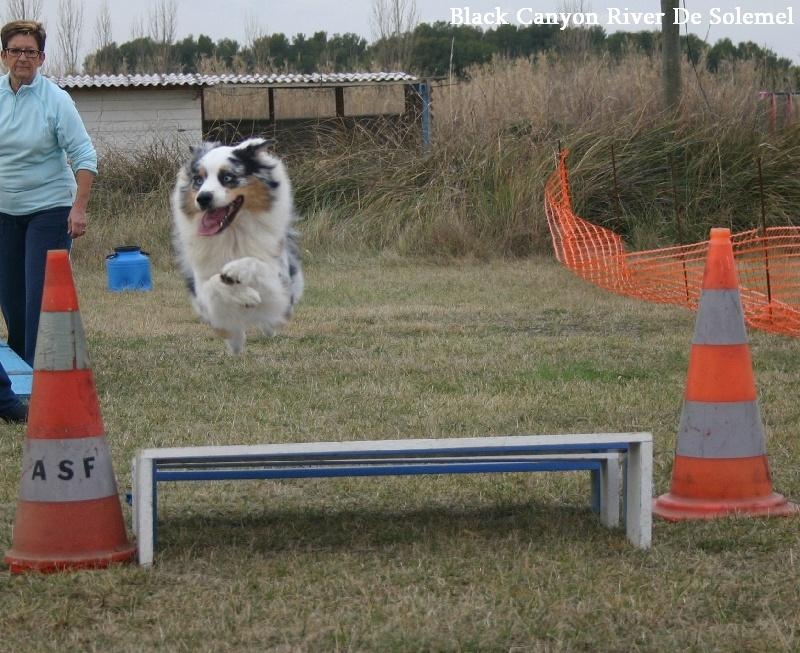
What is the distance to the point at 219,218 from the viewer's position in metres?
3.41

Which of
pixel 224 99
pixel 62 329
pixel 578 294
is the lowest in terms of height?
pixel 578 294

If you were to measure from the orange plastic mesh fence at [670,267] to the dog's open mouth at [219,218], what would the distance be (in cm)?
638

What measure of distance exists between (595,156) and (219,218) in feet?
42.6

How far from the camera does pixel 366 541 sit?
171 inches

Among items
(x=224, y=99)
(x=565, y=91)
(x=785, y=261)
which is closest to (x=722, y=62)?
(x=565, y=91)

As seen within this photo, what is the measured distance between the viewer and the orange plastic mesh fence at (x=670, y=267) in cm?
964

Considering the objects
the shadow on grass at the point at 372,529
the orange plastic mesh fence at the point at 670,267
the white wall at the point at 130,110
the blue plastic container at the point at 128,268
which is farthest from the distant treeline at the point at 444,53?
the shadow on grass at the point at 372,529

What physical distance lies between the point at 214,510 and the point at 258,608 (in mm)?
1235

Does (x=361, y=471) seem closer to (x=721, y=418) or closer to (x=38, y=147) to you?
(x=721, y=418)

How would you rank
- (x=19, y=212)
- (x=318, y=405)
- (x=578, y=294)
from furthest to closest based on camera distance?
(x=578, y=294) → (x=318, y=405) → (x=19, y=212)

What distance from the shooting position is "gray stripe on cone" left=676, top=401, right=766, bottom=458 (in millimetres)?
4551

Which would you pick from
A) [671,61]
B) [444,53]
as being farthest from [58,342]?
[444,53]

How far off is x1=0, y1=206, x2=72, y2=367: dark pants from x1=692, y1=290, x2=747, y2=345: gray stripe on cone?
10.5 ft

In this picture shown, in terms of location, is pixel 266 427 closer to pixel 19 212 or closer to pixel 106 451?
pixel 19 212
